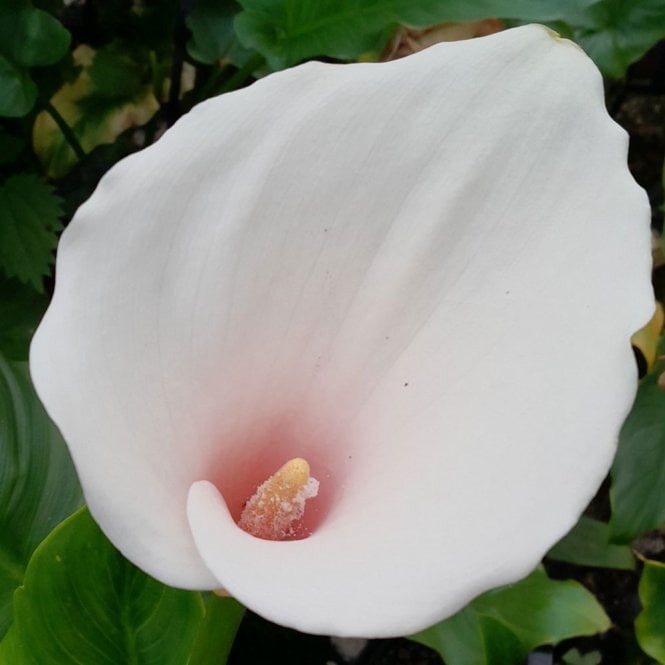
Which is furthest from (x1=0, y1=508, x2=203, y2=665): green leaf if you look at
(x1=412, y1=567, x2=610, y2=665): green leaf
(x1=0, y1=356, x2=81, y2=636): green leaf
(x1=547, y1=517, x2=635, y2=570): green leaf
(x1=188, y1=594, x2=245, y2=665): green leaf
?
(x1=547, y1=517, x2=635, y2=570): green leaf

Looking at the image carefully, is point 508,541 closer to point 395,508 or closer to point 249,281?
point 395,508

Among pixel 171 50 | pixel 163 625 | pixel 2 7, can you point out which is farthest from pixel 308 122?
pixel 171 50

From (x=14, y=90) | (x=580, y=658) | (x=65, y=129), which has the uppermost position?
(x=14, y=90)

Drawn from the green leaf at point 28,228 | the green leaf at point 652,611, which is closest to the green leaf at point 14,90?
the green leaf at point 28,228

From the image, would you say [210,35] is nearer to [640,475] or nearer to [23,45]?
[23,45]

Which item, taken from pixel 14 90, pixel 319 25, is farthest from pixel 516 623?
pixel 14 90

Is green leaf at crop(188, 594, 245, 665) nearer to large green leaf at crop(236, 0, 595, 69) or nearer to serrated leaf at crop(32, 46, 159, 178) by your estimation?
large green leaf at crop(236, 0, 595, 69)

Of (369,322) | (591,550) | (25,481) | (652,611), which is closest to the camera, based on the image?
(369,322)
